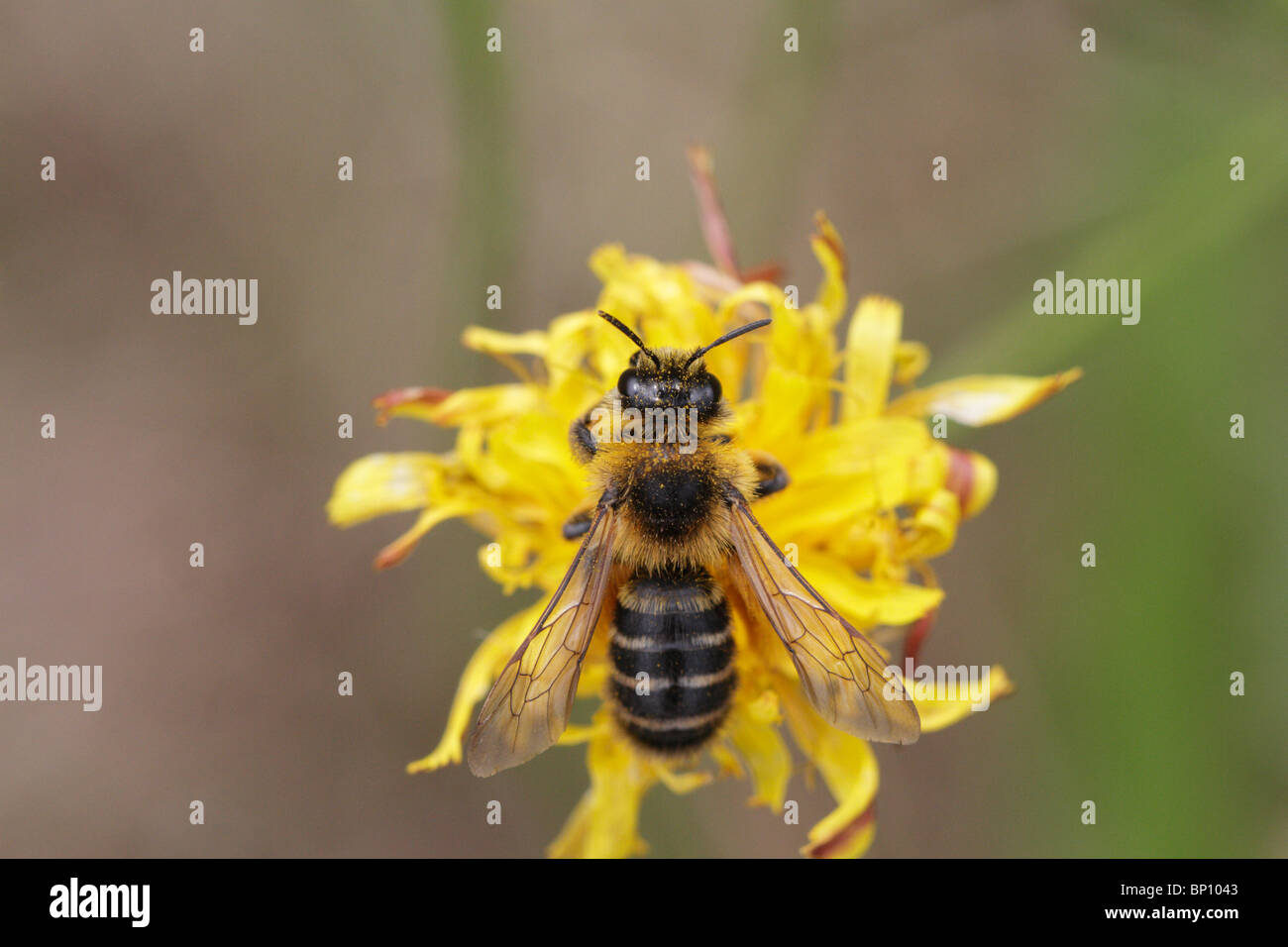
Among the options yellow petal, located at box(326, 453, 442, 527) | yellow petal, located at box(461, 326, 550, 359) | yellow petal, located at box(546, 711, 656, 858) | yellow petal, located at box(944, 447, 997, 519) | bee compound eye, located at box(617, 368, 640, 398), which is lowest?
yellow petal, located at box(546, 711, 656, 858)

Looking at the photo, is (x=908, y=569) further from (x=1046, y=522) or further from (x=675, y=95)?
(x=675, y=95)

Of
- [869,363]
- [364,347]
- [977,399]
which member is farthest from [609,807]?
[364,347]

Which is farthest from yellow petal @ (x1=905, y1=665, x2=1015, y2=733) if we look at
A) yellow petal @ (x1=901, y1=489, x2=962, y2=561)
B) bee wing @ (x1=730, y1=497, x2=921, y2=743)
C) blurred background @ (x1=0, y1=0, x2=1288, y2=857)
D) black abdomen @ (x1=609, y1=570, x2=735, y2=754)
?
blurred background @ (x1=0, y1=0, x2=1288, y2=857)

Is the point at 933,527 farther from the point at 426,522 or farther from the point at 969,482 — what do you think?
the point at 426,522

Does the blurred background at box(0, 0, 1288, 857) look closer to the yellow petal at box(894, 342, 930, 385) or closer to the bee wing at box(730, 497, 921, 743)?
the yellow petal at box(894, 342, 930, 385)

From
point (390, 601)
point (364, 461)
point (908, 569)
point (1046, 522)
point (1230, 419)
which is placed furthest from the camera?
point (390, 601)

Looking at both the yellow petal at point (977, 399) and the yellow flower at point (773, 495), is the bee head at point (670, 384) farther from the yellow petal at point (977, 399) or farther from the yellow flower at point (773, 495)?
the yellow petal at point (977, 399)

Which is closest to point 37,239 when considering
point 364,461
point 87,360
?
point 87,360
